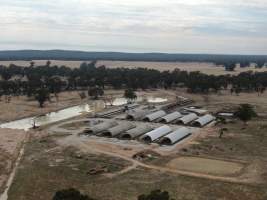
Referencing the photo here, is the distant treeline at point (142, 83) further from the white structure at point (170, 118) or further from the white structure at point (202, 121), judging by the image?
the white structure at point (202, 121)

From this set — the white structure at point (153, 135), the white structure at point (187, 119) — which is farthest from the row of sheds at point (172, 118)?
the white structure at point (153, 135)

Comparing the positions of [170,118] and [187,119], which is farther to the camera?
[170,118]

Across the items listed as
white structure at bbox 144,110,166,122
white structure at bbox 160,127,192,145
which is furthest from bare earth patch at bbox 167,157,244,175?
white structure at bbox 144,110,166,122

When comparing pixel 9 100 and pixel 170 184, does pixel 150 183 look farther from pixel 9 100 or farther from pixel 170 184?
pixel 9 100

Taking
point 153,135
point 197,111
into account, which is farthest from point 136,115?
point 153,135

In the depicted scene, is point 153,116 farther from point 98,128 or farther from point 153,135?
point 153,135

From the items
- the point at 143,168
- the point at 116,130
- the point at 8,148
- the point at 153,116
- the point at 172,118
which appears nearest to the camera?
the point at 143,168

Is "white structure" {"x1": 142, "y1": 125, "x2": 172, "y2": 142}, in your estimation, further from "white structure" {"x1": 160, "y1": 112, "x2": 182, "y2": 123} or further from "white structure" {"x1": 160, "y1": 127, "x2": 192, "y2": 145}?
"white structure" {"x1": 160, "y1": 112, "x2": 182, "y2": 123}
